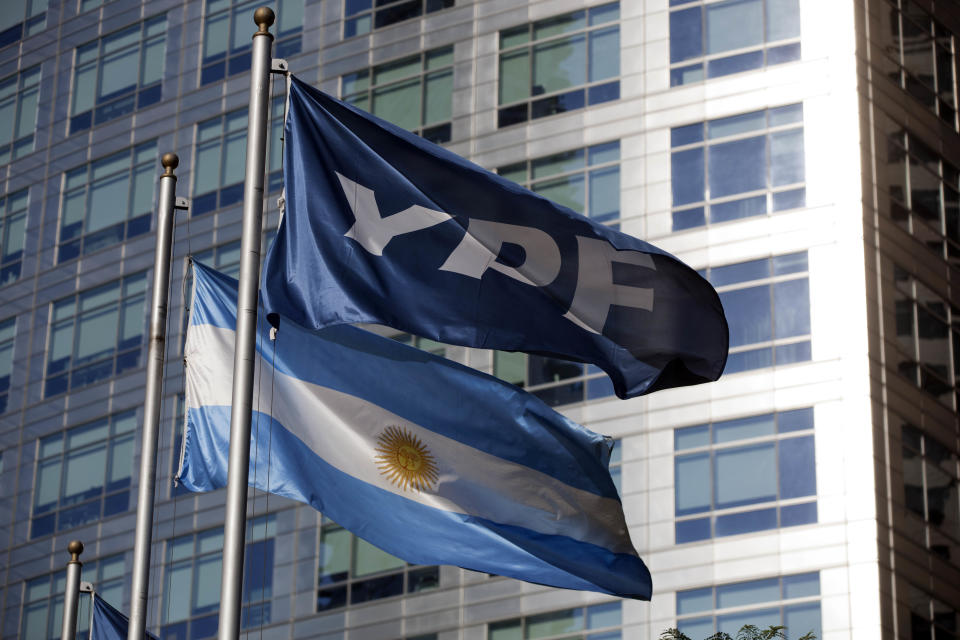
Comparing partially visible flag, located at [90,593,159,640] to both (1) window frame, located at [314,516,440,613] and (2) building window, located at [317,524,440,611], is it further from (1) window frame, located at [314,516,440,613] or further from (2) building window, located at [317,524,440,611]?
(2) building window, located at [317,524,440,611]

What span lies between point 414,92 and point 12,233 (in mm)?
15581

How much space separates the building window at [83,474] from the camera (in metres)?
55.5

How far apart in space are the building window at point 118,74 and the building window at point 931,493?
25.1m

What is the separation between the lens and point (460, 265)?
1683 centimetres

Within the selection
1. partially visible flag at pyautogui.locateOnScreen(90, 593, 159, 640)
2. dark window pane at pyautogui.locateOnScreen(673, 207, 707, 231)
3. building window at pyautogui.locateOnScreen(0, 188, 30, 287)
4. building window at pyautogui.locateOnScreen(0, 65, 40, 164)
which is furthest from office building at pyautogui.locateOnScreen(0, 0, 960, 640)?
partially visible flag at pyautogui.locateOnScreen(90, 593, 159, 640)

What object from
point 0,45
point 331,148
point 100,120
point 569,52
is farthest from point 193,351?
point 0,45

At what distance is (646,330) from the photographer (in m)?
17.5

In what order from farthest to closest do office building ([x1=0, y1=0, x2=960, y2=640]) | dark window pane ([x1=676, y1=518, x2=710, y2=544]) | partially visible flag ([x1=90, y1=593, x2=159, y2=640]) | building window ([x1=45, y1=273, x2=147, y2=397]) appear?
building window ([x1=45, y1=273, x2=147, y2=397]) → dark window pane ([x1=676, y1=518, x2=710, y2=544]) → office building ([x1=0, y1=0, x2=960, y2=640]) → partially visible flag ([x1=90, y1=593, x2=159, y2=640])

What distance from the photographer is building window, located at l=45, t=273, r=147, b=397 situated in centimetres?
5678

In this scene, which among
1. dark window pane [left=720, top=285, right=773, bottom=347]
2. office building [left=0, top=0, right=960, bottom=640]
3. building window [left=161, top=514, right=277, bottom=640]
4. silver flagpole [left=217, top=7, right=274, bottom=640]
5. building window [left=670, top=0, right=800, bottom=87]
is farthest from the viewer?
building window [left=161, top=514, right=277, bottom=640]

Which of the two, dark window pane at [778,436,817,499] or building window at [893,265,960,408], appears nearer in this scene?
dark window pane at [778,436,817,499]

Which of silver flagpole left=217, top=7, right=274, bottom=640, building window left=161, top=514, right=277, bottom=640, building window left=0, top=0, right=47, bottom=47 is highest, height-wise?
building window left=0, top=0, right=47, bottom=47

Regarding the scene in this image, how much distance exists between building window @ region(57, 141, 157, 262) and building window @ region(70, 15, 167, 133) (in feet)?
5.24

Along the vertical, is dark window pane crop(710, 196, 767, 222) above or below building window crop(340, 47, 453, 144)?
below
